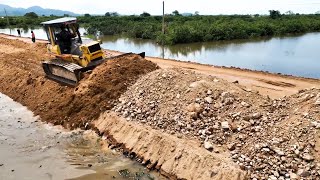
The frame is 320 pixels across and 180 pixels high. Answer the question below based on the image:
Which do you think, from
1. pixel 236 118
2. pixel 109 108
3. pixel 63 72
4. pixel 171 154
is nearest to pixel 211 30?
pixel 63 72

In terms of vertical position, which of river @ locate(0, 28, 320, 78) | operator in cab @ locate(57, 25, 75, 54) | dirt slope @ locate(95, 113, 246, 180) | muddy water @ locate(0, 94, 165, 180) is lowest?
muddy water @ locate(0, 94, 165, 180)

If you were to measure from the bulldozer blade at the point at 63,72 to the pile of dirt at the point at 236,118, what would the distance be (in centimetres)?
276

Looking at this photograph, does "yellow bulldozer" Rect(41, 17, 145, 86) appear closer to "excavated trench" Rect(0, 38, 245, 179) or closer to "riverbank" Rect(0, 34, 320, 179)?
"excavated trench" Rect(0, 38, 245, 179)

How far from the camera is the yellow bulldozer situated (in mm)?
13711

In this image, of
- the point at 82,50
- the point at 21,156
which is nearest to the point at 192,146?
the point at 21,156

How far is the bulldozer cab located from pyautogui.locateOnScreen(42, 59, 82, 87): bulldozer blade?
1.95 feet

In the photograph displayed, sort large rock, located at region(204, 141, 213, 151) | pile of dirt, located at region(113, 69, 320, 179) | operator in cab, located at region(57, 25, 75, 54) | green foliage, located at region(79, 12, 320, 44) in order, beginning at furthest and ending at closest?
green foliage, located at region(79, 12, 320, 44)
operator in cab, located at region(57, 25, 75, 54)
large rock, located at region(204, 141, 213, 151)
pile of dirt, located at region(113, 69, 320, 179)

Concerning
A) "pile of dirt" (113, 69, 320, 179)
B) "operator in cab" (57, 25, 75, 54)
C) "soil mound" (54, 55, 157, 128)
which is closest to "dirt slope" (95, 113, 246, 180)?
"pile of dirt" (113, 69, 320, 179)

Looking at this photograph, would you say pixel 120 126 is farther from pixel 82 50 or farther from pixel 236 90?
pixel 82 50

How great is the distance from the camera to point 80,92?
41.4 feet

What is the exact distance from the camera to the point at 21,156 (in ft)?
32.8

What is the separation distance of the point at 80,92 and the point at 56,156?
3.32 meters

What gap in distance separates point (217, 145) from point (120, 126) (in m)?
3.38

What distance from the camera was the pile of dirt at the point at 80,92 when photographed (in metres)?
11.9
